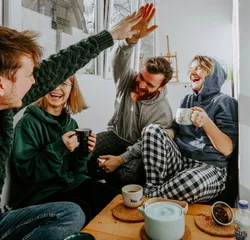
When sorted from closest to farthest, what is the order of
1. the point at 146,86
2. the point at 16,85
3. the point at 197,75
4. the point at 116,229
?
the point at 16,85 → the point at 116,229 → the point at 197,75 → the point at 146,86

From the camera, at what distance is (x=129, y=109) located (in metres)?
1.77

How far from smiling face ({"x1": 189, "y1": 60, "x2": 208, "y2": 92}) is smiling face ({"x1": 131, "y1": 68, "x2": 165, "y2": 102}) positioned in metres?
0.22

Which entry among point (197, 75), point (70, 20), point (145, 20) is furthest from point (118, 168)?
point (70, 20)

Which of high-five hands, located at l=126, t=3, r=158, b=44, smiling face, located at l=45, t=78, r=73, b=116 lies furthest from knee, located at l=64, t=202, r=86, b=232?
high-five hands, located at l=126, t=3, r=158, b=44

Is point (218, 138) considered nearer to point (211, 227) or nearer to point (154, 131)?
point (154, 131)

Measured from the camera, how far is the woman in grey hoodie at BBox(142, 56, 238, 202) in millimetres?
1197

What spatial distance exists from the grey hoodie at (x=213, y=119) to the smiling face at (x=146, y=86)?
23 centimetres

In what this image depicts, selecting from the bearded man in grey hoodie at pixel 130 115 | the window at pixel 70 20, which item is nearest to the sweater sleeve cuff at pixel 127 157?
the bearded man in grey hoodie at pixel 130 115

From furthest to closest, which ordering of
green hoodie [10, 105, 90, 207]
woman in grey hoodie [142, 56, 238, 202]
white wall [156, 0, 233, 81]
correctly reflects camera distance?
1. white wall [156, 0, 233, 81]
2. woman in grey hoodie [142, 56, 238, 202]
3. green hoodie [10, 105, 90, 207]

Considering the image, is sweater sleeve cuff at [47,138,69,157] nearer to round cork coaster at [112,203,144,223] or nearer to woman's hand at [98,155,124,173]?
round cork coaster at [112,203,144,223]

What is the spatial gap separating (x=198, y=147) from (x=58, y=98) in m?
0.84

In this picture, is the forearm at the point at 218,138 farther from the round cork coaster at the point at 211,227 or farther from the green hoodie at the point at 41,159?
the green hoodie at the point at 41,159

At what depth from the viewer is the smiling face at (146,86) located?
164 centimetres

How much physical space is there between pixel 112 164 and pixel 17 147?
66cm
